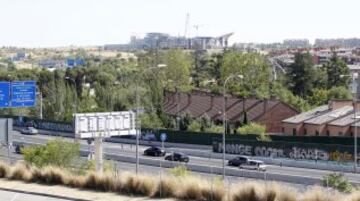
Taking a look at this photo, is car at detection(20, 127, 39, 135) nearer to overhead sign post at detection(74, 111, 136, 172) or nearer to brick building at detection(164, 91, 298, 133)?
brick building at detection(164, 91, 298, 133)

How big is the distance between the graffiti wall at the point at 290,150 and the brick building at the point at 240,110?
14901mm

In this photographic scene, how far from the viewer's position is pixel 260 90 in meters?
105

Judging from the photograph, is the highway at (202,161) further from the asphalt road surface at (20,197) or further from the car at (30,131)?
the asphalt road surface at (20,197)

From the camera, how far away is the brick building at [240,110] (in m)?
79.9

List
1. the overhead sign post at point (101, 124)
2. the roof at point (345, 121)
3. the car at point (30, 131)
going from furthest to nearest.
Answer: the car at point (30, 131)
the roof at point (345, 121)
the overhead sign post at point (101, 124)

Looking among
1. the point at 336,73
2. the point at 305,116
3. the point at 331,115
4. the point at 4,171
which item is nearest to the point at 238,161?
the point at 331,115

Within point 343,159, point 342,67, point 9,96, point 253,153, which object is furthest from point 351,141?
point 342,67

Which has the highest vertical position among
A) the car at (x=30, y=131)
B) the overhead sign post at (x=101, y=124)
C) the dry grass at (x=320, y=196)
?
the dry grass at (x=320, y=196)

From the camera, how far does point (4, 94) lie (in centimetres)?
4750

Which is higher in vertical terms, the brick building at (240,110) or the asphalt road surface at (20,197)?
the asphalt road surface at (20,197)

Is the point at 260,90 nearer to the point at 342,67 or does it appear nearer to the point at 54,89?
the point at 342,67

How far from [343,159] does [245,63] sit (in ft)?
199

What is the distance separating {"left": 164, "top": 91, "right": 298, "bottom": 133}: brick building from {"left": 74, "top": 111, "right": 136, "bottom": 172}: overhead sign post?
3615 cm

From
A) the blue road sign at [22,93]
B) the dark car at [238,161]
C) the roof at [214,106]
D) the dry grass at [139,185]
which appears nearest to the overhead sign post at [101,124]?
the blue road sign at [22,93]
